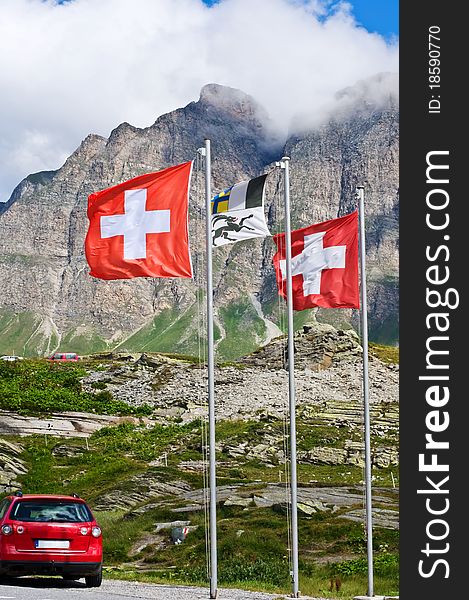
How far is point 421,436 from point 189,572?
13.4 metres

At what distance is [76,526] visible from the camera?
19.3m

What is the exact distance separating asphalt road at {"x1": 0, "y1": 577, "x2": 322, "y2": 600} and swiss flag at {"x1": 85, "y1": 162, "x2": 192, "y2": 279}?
6.29 metres

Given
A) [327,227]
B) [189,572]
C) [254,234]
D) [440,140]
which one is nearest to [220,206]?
[254,234]

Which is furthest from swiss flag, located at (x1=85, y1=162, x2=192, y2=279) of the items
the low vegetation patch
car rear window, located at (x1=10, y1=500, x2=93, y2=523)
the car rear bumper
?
the low vegetation patch

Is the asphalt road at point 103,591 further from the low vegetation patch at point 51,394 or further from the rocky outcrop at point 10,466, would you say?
the low vegetation patch at point 51,394

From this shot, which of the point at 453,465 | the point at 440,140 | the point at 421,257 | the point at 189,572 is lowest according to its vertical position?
the point at 189,572

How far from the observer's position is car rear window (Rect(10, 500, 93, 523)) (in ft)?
63.5

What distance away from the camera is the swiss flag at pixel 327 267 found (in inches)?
878

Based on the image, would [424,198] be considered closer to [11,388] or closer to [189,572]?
[189,572]

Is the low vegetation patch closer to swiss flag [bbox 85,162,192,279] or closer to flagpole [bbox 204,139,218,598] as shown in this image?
swiss flag [bbox 85,162,192,279]

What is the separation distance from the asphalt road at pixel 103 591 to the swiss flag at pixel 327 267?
664 centimetres

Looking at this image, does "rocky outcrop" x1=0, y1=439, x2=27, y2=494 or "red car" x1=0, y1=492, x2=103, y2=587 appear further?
"rocky outcrop" x1=0, y1=439, x2=27, y2=494

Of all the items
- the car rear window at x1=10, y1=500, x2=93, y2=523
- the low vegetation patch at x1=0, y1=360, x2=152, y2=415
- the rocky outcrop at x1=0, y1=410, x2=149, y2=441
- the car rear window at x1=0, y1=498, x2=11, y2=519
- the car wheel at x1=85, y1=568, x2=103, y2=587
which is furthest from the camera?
the low vegetation patch at x1=0, y1=360, x2=152, y2=415

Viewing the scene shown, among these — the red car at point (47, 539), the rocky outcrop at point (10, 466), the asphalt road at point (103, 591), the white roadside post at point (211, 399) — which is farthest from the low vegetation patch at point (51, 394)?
the white roadside post at point (211, 399)
